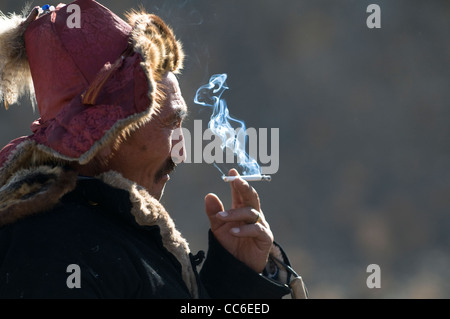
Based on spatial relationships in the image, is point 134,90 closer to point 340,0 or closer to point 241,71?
point 241,71

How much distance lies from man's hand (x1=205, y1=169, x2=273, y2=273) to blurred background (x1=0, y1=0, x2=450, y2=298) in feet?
13.0

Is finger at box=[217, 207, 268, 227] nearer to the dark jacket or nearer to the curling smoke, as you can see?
the dark jacket

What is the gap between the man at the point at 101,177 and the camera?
1886 mm

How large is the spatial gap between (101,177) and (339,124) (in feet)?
17.2

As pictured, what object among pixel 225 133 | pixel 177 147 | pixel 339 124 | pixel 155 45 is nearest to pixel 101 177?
pixel 177 147

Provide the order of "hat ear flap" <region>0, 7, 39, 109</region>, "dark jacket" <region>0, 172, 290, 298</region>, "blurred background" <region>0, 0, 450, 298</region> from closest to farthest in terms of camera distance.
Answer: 1. "dark jacket" <region>0, 172, 290, 298</region>
2. "hat ear flap" <region>0, 7, 39, 109</region>
3. "blurred background" <region>0, 0, 450, 298</region>

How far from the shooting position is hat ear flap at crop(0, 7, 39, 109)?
7.52 ft

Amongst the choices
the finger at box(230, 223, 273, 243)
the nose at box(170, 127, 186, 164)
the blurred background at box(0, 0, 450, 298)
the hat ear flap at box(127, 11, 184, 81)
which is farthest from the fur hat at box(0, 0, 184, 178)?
the blurred background at box(0, 0, 450, 298)

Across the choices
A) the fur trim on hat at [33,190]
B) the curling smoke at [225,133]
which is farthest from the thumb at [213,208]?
the fur trim on hat at [33,190]

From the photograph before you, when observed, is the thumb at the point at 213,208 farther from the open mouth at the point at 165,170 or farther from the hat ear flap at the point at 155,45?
the hat ear flap at the point at 155,45

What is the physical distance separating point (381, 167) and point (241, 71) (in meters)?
1.75

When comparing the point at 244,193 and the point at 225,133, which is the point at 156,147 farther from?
the point at 225,133

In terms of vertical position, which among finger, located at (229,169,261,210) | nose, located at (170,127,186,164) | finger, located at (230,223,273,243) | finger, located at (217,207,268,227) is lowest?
finger, located at (230,223,273,243)

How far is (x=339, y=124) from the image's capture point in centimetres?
712
